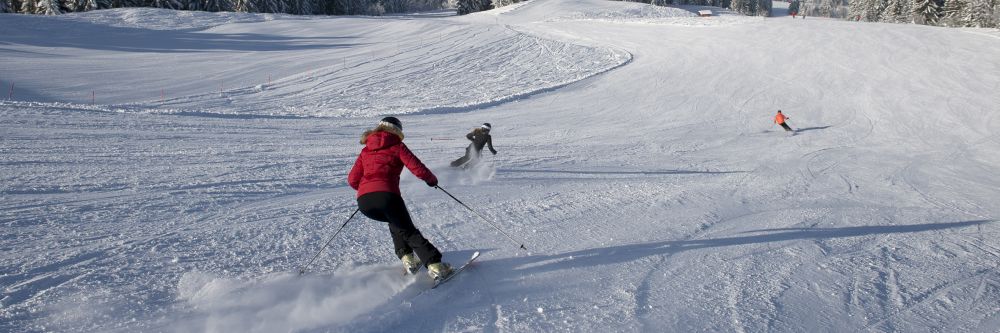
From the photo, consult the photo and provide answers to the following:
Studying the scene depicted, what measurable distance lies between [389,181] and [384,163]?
6.0 inches

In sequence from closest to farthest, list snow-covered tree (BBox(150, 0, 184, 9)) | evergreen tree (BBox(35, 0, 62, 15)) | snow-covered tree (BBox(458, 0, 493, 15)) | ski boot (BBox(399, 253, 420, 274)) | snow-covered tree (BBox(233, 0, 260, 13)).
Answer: ski boot (BBox(399, 253, 420, 274)) → evergreen tree (BBox(35, 0, 62, 15)) → snow-covered tree (BBox(150, 0, 184, 9)) → snow-covered tree (BBox(233, 0, 260, 13)) → snow-covered tree (BBox(458, 0, 493, 15))

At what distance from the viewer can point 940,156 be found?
13516 millimetres

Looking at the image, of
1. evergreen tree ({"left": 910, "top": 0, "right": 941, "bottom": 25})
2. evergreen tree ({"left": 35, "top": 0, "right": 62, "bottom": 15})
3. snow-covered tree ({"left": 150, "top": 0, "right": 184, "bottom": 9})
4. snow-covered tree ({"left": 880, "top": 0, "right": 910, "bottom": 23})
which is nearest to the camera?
evergreen tree ({"left": 35, "top": 0, "right": 62, "bottom": 15})

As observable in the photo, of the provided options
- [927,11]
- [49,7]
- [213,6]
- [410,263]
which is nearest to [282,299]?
[410,263]

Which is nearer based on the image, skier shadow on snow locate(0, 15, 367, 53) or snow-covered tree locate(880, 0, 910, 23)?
skier shadow on snow locate(0, 15, 367, 53)

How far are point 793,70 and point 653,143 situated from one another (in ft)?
52.9

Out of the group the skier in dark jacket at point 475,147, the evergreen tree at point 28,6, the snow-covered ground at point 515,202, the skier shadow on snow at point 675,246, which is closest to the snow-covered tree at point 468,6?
the evergreen tree at point 28,6

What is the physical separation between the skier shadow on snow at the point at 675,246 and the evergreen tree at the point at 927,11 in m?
55.5

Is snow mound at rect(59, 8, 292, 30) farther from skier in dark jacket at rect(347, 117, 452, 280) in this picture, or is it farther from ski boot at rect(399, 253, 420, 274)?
ski boot at rect(399, 253, 420, 274)

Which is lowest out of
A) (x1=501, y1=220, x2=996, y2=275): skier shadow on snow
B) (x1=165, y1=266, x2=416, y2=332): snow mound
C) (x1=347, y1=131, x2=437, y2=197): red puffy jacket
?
(x1=501, y1=220, x2=996, y2=275): skier shadow on snow

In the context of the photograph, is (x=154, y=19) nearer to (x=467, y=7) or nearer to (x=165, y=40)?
(x=165, y=40)

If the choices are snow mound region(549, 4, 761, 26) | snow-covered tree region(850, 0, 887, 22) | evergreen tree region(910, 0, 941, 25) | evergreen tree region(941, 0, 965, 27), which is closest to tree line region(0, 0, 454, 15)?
snow mound region(549, 4, 761, 26)

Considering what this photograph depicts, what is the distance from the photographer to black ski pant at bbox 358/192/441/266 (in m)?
4.20

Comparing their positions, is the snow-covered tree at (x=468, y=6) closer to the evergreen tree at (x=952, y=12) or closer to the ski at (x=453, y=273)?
the evergreen tree at (x=952, y=12)
